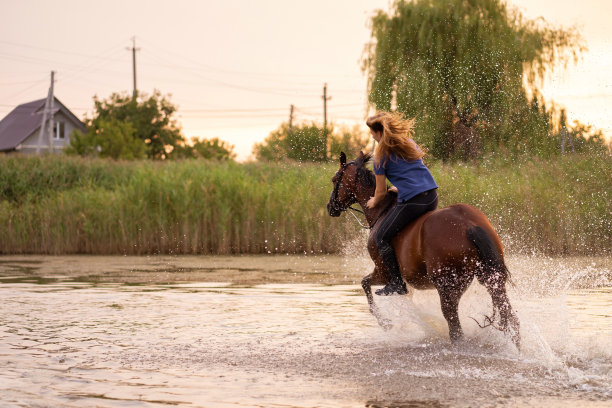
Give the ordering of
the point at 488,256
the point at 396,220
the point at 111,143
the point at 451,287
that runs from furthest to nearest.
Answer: the point at 111,143 < the point at 396,220 < the point at 451,287 < the point at 488,256

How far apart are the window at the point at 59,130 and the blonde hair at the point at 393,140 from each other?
69.4m

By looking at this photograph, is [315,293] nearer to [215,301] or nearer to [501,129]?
[215,301]

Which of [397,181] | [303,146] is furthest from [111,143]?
[397,181]

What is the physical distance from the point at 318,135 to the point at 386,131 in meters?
21.7

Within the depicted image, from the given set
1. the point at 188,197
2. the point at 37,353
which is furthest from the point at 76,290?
the point at 188,197

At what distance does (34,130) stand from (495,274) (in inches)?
2730

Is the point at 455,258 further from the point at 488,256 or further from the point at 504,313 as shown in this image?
the point at 504,313

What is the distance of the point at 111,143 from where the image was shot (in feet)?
181

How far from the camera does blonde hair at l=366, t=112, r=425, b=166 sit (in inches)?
306

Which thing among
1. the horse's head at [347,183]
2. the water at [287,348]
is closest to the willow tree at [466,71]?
the water at [287,348]

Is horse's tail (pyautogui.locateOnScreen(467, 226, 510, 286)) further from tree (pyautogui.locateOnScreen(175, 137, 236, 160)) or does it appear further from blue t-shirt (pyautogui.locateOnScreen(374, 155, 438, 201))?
tree (pyautogui.locateOnScreen(175, 137, 236, 160))

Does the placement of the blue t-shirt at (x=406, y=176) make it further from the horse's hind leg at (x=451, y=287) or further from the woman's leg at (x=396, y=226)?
the horse's hind leg at (x=451, y=287)

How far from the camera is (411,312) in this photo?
8484 millimetres

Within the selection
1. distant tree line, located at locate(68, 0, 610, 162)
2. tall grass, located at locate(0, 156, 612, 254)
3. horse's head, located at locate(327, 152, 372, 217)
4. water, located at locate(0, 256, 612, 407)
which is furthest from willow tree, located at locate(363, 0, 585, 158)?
horse's head, located at locate(327, 152, 372, 217)
